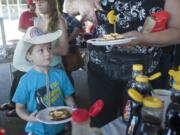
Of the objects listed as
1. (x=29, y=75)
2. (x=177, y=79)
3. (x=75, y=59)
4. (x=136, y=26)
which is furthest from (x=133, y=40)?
(x=75, y=59)

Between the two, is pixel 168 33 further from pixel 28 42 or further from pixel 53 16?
pixel 53 16

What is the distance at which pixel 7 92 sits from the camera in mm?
3479

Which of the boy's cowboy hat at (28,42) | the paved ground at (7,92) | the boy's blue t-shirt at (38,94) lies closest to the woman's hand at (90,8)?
the boy's cowboy hat at (28,42)

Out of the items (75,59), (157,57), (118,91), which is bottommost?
(75,59)

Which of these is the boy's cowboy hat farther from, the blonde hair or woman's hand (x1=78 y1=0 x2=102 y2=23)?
the blonde hair

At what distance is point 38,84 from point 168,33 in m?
0.59

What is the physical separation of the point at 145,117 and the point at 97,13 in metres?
0.64

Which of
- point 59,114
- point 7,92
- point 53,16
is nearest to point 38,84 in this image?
point 59,114

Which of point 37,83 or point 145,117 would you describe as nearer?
point 145,117

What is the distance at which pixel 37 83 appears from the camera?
1.30m

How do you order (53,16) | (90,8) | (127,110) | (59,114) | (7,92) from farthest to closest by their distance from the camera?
(7,92)
(53,16)
(90,8)
(59,114)
(127,110)

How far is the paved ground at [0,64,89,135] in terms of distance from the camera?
8.24 feet

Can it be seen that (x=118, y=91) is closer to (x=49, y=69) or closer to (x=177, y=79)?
(x=49, y=69)

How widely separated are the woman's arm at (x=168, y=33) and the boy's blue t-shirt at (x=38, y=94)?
0.45m
